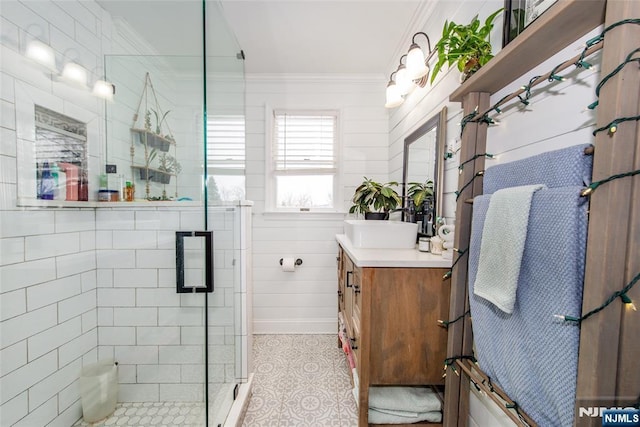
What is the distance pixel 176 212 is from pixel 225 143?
0.50 meters

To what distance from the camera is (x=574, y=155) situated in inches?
21.7

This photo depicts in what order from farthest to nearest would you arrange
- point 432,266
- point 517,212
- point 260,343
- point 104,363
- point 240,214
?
point 260,343, point 240,214, point 104,363, point 432,266, point 517,212

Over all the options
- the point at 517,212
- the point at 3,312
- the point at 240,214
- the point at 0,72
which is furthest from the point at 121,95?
the point at 517,212

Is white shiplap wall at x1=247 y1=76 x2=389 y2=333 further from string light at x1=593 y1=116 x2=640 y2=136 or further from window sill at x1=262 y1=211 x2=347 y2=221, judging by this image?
string light at x1=593 y1=116 x2=640 y2=136

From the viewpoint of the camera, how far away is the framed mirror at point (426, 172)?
1.35m

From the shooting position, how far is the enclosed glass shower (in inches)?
50.6

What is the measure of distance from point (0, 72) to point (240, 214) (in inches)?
42.5

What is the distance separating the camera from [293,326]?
7.70ft

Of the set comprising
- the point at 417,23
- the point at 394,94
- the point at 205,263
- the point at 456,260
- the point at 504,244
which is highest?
the point at 417,23

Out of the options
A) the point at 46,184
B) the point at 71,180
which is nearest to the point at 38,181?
the point at 46,184

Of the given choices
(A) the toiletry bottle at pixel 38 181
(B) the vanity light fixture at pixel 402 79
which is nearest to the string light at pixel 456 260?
(B) the vanity light fixture at pixel 402 79

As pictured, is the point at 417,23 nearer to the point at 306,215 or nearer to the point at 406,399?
the point at 306,215

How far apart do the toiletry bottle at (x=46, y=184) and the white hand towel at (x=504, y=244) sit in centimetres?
181

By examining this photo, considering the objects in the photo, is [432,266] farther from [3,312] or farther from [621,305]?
[3,312]
